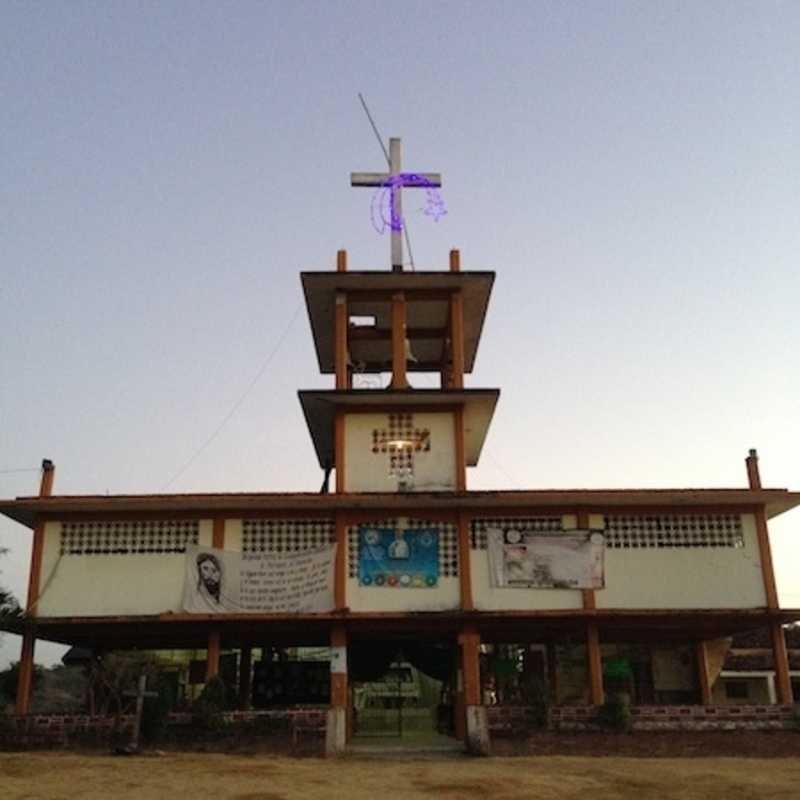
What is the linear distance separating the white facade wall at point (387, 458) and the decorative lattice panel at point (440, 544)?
0.97 metres

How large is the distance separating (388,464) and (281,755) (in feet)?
23.8

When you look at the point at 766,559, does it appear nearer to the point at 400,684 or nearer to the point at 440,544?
the point at 440,544

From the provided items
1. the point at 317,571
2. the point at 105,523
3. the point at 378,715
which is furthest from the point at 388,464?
the point at 378,715

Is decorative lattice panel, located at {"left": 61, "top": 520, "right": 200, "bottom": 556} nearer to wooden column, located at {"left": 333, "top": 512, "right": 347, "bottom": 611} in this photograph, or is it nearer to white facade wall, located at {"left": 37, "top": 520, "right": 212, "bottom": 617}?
white facade wall, located at {"left": 37, "top": 520, "right": 212, "bottom": 617}

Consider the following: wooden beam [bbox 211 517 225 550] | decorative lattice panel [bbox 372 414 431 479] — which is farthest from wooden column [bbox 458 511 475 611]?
wooden beam [bbox 211 517 225 550]

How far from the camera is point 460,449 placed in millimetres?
22938

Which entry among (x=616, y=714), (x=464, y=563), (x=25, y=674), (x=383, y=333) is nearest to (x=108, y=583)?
(x=25, y=674)

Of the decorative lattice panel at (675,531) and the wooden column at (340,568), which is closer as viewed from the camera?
the wooden column at (340,568)

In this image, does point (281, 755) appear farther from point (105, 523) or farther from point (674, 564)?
point (674, 564)

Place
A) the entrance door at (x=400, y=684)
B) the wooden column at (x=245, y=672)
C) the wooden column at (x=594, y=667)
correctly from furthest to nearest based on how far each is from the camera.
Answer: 1. the wooden column at (x=245, y=672)
2. the entrance door at (x=400, y=684)
3. the wooden column at (x=594, y=667)

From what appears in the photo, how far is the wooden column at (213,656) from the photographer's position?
21.1 meters

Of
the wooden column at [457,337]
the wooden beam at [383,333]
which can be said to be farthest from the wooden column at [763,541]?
the wooden beam at [383,333]

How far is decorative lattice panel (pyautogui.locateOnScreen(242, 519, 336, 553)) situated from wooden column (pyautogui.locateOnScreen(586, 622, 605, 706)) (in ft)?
21.3

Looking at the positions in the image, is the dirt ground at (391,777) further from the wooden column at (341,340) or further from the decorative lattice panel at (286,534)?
the wooden column at (341,340)
